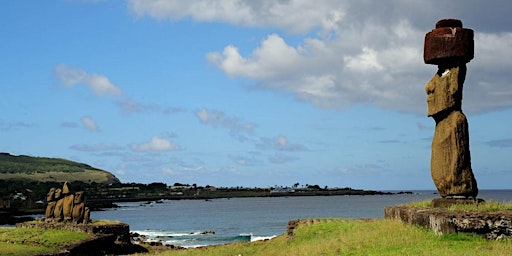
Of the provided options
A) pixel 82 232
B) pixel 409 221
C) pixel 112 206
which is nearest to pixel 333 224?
pixel 409 221

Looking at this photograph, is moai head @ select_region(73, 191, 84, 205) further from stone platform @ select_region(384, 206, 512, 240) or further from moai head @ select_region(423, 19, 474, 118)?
stone platform @ select_region(384, 206, 512, 240)

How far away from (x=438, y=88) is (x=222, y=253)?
55.1ft

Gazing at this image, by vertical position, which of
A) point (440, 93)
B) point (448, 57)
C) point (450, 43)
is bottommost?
point (440, 93)

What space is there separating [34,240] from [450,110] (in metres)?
27.9

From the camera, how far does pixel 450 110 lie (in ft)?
61.7

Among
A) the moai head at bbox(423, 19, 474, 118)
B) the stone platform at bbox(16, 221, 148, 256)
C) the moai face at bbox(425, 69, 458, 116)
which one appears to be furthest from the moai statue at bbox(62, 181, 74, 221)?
the moai head at bbox(423, 19, 474, 118)

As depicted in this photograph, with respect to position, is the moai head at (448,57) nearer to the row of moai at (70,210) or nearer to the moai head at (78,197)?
the row of moai at (70,210)

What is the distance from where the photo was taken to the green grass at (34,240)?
34.3 m

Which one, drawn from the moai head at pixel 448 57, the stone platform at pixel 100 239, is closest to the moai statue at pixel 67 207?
the stone platform at pixel 100 239

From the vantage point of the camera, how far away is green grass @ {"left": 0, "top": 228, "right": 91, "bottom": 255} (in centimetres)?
3434

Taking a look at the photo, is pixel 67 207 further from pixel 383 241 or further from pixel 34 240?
pixel 383 241

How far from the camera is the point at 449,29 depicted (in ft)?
60.9

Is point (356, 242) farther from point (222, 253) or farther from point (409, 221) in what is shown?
point (222, 253)

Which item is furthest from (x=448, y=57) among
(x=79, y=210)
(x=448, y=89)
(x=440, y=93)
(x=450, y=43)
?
(x=79, y=210)
